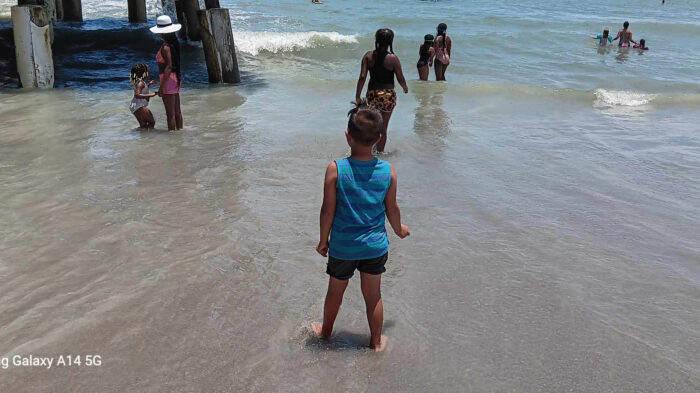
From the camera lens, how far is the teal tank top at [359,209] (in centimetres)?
→ 280

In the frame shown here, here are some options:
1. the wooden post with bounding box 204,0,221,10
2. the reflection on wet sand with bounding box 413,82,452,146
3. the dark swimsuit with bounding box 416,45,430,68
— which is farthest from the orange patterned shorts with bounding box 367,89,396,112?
the dark swimsuit with bounding box 416,45,430,68

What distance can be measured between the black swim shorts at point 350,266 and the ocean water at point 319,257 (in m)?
0.45

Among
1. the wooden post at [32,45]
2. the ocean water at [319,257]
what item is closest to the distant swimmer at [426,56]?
the ocean water at [319,257]

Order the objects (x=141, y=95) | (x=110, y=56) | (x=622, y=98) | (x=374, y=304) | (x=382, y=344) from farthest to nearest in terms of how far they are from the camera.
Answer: (x=110, y=56), (x=622, y=98), (x=141, y=95), (x=382, y=344), (x=374, y=304)

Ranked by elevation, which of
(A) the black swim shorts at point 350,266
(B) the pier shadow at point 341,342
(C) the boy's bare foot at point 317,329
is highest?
(A) the black swim shorts at point 350,266

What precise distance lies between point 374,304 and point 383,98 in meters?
4.04

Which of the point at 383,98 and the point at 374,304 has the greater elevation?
the point at 383,98

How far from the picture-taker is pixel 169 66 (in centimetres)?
706

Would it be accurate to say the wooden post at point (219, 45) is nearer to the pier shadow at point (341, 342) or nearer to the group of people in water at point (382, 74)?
the group of people in water at point (382, 74)

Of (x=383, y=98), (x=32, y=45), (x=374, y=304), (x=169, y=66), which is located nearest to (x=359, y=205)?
(x=374, y=304)

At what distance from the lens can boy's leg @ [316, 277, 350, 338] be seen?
9.84 ft

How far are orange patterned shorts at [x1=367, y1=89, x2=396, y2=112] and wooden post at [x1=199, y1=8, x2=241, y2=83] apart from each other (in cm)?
444

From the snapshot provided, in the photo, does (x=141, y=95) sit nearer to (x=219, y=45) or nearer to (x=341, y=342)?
(x=219, y=45)

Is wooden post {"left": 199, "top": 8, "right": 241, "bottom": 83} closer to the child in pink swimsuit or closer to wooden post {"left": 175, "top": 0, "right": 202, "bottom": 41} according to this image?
the child in pink swimsuit
